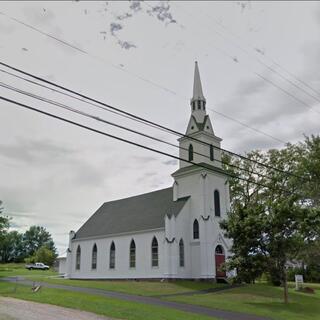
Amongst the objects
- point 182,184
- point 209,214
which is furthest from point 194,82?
point 209,214

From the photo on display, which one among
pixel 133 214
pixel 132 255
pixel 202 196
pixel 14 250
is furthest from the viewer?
pixel 14 250

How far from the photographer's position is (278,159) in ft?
154

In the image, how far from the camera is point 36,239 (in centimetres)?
13400

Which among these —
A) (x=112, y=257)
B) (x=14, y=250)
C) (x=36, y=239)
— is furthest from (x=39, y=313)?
(x=36, y=239)

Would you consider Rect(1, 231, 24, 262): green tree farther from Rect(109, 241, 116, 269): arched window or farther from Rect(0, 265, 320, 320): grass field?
Rect(0, 265, 320, 320): grass field

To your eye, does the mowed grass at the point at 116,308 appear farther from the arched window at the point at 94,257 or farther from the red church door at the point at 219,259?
the arched window at the point at 94,257

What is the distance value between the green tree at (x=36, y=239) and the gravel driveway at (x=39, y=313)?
118 meters

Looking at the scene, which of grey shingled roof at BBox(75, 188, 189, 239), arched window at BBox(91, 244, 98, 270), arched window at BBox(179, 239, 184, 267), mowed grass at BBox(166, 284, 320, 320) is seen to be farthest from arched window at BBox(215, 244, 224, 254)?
arched window at BBox(91, 244, 98, 270)

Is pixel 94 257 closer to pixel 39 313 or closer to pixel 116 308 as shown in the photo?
pixel 116 308

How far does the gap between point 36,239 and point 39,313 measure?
12532 cm

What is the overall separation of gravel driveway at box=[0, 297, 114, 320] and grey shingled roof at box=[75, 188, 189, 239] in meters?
21.9

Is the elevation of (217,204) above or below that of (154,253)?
above

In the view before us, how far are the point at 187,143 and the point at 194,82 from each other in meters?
7.56

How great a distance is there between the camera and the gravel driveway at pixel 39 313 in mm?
15109
